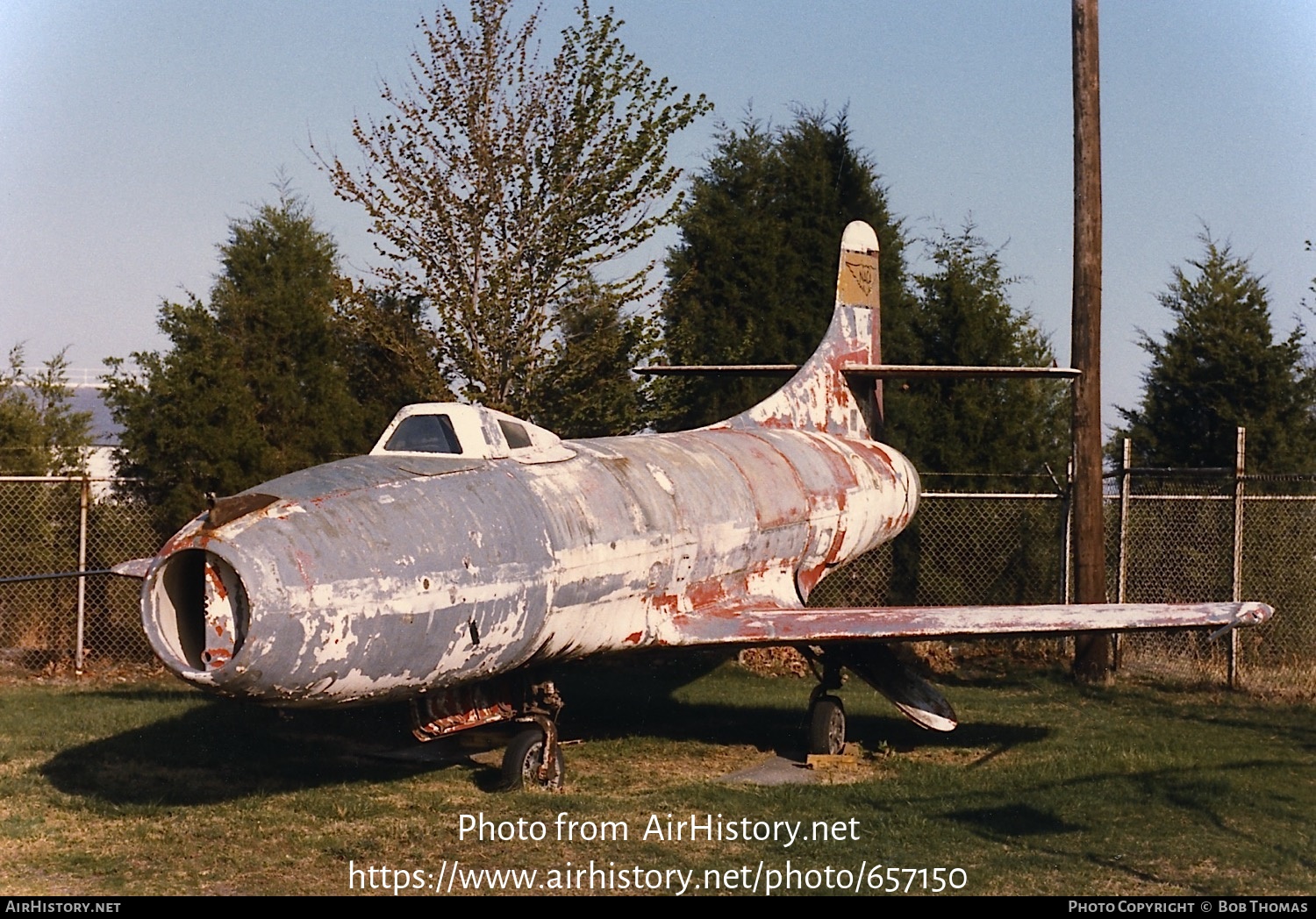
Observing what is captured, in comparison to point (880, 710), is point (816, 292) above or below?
above

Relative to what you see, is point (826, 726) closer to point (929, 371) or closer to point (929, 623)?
point (929, 623)

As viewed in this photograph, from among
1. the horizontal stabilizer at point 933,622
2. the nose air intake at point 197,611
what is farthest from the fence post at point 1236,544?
the nose air intake at point 197,611

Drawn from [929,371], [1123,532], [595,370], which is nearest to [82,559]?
[595,370]

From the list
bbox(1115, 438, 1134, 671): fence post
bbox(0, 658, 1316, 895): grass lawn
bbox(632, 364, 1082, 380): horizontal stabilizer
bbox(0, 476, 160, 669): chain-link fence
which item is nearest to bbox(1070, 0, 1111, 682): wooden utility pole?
bbox(1115, 438, 1134, 671): fence post

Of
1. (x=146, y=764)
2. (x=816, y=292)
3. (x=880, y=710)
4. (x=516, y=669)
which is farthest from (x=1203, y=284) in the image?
(x=146, y=764)

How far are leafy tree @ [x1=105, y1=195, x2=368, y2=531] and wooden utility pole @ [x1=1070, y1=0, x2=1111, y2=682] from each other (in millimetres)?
7963

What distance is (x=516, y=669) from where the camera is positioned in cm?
901

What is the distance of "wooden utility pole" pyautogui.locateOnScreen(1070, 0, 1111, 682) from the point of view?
48.8 ft

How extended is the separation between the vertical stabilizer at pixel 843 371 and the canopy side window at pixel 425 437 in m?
5.17

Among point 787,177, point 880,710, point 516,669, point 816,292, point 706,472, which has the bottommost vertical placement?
point 880,710

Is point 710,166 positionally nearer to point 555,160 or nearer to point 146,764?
point 555,160

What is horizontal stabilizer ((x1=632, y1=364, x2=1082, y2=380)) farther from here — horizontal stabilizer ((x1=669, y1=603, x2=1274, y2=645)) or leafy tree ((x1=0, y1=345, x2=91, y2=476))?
leafy tree ((x1=0, y1=345, x2=91, y2=476))

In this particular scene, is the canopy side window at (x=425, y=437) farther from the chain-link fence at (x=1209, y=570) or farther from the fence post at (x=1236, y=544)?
the chain-link fence at (x=1209, y=570)
